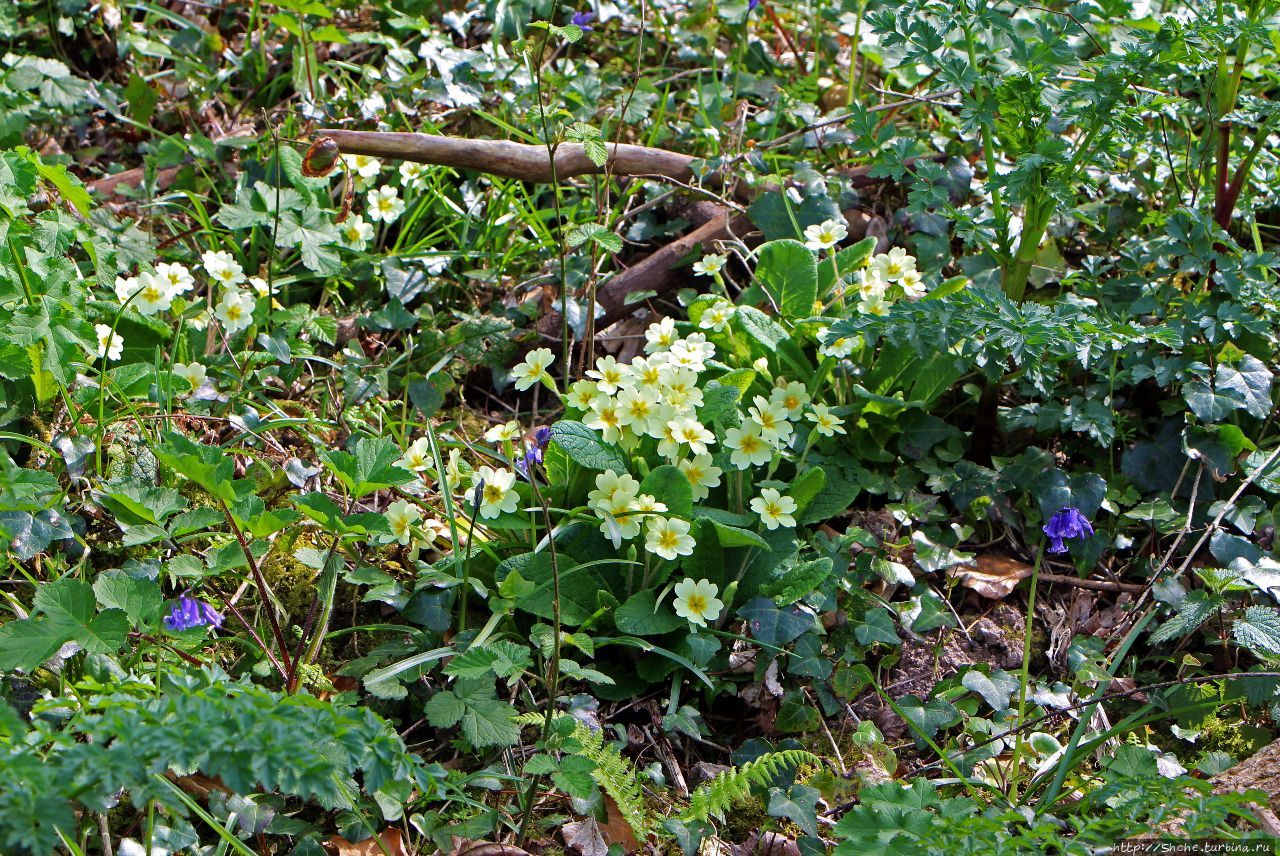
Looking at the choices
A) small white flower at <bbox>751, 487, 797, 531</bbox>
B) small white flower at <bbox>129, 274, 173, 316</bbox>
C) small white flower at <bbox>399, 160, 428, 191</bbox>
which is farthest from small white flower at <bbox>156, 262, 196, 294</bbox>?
small white flower at <bbox>751, 487, 797, 531</bbox>

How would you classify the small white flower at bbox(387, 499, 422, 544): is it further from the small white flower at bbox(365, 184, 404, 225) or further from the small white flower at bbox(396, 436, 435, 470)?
the small white flower at bbox(365, 184, 404, 225)

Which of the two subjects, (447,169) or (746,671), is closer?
(746,671)

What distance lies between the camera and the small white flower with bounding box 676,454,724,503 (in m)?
2.20

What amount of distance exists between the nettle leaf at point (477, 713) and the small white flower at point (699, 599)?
39 cm

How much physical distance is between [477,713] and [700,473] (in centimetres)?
66

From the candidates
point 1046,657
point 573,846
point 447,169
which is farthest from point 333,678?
point 447,169

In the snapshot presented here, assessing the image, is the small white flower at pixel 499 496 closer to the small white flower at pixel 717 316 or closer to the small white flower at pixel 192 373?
the small white flower at pixel 717 316

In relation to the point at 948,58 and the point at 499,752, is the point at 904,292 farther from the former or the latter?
the point at 499,752

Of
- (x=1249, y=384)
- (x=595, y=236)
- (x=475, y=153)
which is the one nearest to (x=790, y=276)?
(x=595, y=236)

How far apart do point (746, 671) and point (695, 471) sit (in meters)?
0.43

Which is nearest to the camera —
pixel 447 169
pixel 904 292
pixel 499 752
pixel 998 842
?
pixel 998 842

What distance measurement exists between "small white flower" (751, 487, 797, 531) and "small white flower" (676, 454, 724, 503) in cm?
10

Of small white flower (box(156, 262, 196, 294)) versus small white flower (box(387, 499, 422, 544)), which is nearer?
small white flower (box(387, 499, 422, 544))

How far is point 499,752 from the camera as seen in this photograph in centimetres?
200
